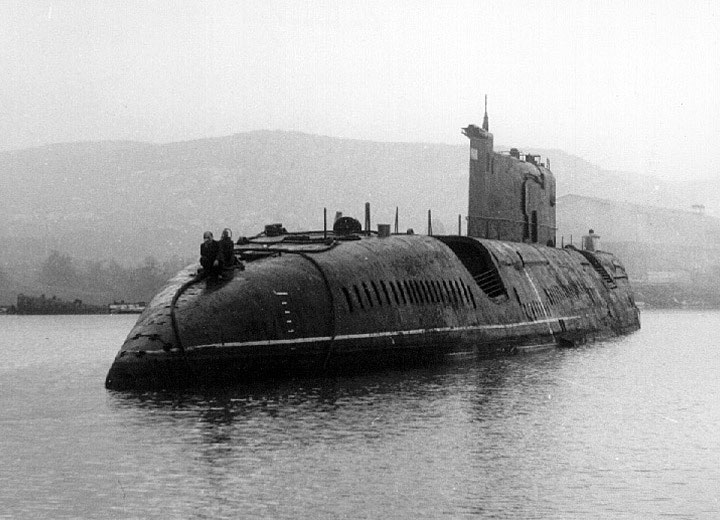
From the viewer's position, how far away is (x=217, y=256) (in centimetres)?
2556

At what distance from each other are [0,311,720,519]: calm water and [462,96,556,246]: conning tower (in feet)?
45.4

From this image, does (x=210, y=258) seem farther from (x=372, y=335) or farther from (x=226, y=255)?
(x=372, y=335)

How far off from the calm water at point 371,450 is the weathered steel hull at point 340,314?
765 millimetres

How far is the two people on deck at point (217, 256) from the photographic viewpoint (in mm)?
25391

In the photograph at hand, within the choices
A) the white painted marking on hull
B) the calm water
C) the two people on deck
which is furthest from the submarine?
the calm water

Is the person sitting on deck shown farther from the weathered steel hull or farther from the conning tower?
the conning tower

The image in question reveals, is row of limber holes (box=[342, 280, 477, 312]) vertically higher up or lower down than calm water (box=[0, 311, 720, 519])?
higher up

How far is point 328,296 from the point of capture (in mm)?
26438

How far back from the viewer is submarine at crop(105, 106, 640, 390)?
23.9 m

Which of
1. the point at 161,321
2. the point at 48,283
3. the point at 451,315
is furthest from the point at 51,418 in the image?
the point at 48,283

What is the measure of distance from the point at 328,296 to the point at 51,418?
24.0 ft

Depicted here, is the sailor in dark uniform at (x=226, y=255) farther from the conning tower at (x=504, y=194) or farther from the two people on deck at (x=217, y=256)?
the conning tower at (x=504, y=194)

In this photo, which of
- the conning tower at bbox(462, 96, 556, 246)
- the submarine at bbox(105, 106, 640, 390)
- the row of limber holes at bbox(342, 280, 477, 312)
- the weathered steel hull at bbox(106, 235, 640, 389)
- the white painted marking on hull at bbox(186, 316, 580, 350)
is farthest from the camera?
the conning tower at bbox(462, 96, 556, 246)

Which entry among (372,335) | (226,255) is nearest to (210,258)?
(226,255)
